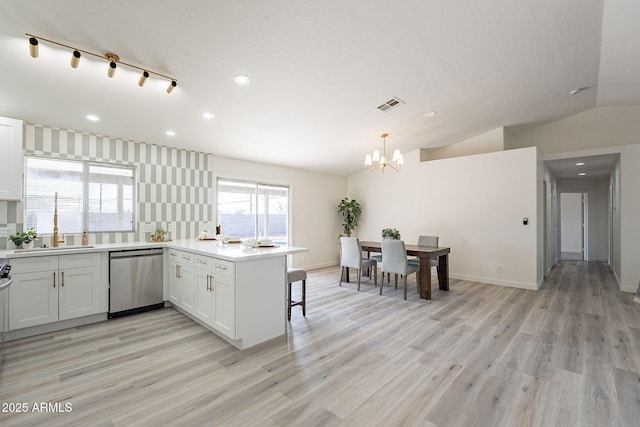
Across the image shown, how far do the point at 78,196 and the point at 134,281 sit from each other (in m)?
1.40

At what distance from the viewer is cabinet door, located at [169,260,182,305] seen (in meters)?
3.43

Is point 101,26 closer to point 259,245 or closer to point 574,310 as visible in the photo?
point 259,245

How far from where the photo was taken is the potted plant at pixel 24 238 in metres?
3.00

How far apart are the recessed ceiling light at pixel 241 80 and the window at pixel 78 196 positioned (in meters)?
2.35

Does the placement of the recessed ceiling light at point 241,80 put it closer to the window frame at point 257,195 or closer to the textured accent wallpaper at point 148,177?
the textured accent wallpaper at point 148,177

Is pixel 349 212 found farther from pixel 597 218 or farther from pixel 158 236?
pixel 597 218

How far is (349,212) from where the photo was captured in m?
7.18

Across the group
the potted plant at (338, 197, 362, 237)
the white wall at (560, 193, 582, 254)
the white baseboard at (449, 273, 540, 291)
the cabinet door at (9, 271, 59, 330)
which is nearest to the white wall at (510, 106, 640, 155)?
the white baseboard at (449, 273, 540, 291)

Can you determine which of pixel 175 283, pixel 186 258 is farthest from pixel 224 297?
pixel 175 283

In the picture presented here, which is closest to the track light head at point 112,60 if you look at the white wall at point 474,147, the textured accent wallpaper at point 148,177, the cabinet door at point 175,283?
Answer: the textured accent wallpaper at point 148,177

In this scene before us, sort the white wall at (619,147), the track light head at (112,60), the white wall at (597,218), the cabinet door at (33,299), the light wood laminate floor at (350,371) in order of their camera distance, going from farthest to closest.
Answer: the white wall at (597,218) → the white wall at (619,147) → the cabinet door at (33,299) → the track light head at (112,60) → the light wood laminate floor at (350,371)

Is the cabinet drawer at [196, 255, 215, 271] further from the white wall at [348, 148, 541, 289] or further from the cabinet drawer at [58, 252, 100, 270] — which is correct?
the white wall at [348, 148, 541, 289]

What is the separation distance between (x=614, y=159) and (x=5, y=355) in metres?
9.32

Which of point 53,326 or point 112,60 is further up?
point 112,60
